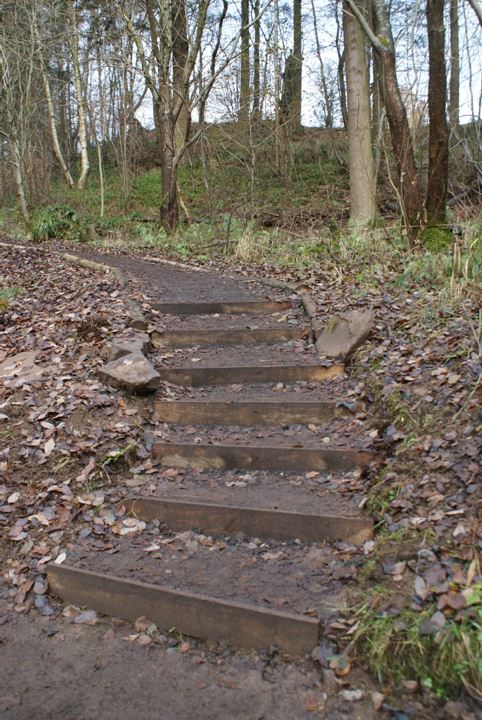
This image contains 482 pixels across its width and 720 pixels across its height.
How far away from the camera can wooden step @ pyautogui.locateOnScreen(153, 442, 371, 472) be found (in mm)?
4148

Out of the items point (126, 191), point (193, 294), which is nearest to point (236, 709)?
point (193, 294)

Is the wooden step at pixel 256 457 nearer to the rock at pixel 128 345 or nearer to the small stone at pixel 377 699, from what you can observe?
the rock at pixel 128 345

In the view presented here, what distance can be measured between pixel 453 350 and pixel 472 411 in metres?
0.93

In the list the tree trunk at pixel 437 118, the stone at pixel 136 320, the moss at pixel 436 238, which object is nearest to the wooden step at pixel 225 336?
the stone at pixel 136 320

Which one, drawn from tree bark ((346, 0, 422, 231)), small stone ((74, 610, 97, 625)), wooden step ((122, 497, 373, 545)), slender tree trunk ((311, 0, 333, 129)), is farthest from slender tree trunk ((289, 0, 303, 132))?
small stone ((74, 610, 97, 625))

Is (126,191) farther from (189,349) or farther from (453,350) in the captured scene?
(453,350)

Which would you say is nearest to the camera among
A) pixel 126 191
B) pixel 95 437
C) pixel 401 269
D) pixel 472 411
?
pixel 472 411

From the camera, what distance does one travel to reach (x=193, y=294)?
766 cm

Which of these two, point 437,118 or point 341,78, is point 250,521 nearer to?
point 437,118

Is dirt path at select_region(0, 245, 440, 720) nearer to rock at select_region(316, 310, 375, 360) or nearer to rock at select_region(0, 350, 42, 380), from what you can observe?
rock at select_region(316, 310, 375, 360)

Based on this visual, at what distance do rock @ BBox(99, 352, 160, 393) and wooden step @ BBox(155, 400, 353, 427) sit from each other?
0.63ft

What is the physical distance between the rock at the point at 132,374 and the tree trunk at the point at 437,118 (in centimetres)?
529

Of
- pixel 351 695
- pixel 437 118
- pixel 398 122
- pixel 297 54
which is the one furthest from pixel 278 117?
pixel 351 695

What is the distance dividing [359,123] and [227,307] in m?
6.48
